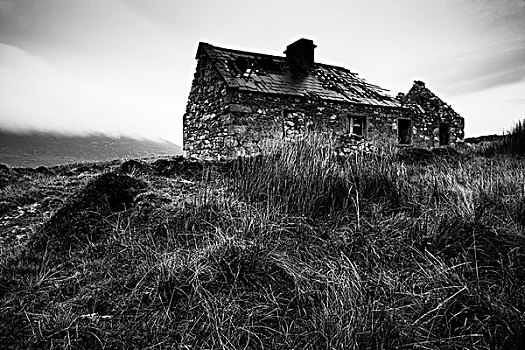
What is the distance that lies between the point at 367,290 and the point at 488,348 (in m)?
0.69

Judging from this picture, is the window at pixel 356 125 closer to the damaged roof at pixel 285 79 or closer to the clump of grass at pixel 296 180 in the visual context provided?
the damaged roof at pixel 285 79

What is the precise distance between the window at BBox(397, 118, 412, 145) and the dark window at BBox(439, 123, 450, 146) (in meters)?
2.31

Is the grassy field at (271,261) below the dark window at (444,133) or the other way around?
below

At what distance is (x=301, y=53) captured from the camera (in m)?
14.8

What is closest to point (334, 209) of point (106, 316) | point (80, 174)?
point (106, 316)

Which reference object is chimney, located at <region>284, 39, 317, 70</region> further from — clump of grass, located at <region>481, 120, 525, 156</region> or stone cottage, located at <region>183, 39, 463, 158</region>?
clump of grass, located at <region>481, 120, 525, 156</region>

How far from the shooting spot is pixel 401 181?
419 centimetres

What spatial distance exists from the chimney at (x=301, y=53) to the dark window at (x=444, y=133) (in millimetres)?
6675

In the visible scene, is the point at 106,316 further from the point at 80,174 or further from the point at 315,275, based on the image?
the point at 80,174

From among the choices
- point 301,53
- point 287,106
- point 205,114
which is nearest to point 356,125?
point 287,106

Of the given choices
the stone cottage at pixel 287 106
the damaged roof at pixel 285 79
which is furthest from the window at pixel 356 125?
the damaged roof at pixel 285 79

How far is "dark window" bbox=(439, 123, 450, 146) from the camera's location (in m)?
16.4

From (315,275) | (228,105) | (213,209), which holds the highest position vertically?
(228,105)

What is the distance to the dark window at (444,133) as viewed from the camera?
53.7 ft
